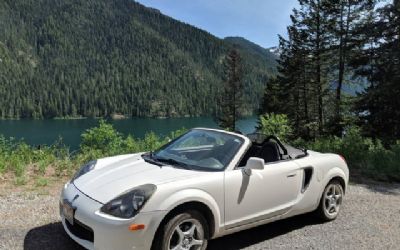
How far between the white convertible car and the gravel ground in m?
0.30

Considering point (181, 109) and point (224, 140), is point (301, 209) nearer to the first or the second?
point (224, 140)

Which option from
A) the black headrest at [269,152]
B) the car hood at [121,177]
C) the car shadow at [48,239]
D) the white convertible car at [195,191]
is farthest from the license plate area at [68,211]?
the black headrest at [269,152]

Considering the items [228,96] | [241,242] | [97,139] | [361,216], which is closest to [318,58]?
[228,96]

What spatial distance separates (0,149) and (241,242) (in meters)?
6.91

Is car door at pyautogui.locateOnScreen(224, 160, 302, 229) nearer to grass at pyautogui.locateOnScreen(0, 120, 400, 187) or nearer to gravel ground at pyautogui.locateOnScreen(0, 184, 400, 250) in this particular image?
gravel ground at pyautogui.locateOnScreen(0, 184, 400, 250)

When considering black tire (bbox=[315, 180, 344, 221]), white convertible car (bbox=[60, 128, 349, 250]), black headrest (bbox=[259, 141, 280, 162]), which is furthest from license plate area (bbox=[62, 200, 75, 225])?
black tire (bbox=[315, 180, 344, 221])

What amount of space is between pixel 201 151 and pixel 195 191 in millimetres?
1049

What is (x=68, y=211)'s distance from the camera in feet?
15.1

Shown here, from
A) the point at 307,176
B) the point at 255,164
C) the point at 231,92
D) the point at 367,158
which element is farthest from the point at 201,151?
the point at 231,92

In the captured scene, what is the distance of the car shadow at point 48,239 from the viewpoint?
4840 millimetres

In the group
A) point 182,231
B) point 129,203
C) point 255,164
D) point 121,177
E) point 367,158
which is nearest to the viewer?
point 129,203

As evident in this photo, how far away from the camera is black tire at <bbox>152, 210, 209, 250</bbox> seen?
4.28m

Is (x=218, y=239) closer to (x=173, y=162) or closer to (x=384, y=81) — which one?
(x=173, y=162)

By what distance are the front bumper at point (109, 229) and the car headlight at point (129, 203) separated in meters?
0.07
